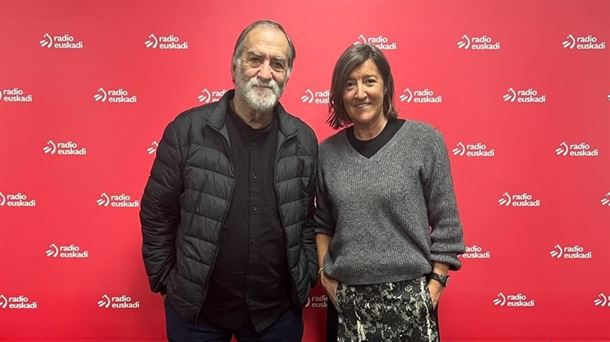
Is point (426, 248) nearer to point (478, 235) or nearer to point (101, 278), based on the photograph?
point (478, 235)

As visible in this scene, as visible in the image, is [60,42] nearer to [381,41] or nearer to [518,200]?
[381,41]

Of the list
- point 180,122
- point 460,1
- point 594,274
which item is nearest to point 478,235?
point 594,274

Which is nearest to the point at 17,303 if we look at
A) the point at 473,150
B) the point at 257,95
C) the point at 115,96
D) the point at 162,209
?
the point at 115,96

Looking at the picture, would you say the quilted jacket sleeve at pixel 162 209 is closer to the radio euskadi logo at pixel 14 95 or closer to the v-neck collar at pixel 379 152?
the v-neck collar at pixel 379 152

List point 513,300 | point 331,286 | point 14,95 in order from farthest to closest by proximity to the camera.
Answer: point 513,300
point 14,95
point 331,286

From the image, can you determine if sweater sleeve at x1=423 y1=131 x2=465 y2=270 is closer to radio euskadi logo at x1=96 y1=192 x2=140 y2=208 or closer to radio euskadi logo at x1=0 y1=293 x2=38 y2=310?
radio euskadi logo at x1=96 y1=192 x2=140 y2=208

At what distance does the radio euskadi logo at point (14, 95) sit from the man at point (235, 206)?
3.48 feet

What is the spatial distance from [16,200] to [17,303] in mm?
532

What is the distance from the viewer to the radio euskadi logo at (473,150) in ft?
6.58

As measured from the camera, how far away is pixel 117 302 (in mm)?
2057

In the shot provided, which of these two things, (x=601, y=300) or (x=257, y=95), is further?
(x=601, y=300)

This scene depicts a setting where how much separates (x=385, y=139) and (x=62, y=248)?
1.70 metres

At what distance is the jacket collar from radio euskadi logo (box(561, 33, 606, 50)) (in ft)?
4.98

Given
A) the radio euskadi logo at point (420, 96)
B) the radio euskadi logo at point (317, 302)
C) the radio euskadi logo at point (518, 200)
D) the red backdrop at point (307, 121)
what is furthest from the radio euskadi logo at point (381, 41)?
the radio euskadi logo at point (317, 302)
